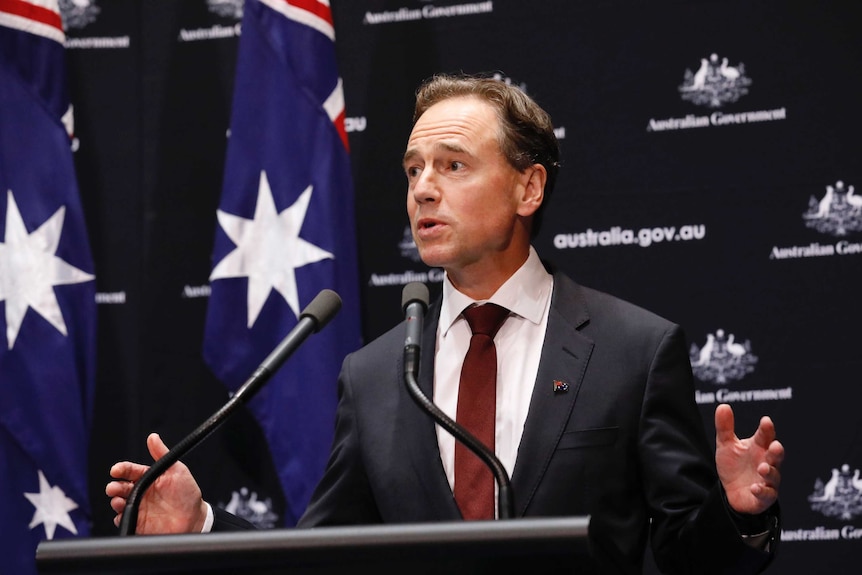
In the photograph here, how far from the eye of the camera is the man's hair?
2.60m

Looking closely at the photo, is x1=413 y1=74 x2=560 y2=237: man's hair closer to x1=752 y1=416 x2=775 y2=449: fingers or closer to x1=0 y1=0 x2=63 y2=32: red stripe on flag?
x1=752 y1=416 x2=775 y2=449: fingers

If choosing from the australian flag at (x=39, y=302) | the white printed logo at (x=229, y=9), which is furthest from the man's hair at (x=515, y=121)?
the white printed logo at (x=229, y=9)

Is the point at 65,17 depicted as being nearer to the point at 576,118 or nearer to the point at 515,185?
the point at 576,118

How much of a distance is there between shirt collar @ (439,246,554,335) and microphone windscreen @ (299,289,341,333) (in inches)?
22.5

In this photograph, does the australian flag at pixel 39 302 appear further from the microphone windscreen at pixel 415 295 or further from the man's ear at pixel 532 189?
the microphone windscreen at pixel 415 295

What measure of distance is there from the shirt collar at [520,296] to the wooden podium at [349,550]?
1067 millimetres

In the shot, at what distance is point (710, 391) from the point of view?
3742 millimetres

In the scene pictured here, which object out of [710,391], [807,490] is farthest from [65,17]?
[807,490]

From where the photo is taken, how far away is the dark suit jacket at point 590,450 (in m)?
2.18

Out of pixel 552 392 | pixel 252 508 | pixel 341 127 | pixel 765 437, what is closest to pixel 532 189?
pixel 552 392

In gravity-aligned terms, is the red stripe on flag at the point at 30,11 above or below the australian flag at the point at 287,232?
above

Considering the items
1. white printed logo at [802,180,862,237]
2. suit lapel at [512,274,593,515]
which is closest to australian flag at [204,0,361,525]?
suit lapel at [512,274,593,515]

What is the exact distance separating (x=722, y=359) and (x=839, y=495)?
596 mm

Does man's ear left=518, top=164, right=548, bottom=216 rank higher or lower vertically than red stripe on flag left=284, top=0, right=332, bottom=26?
lower
